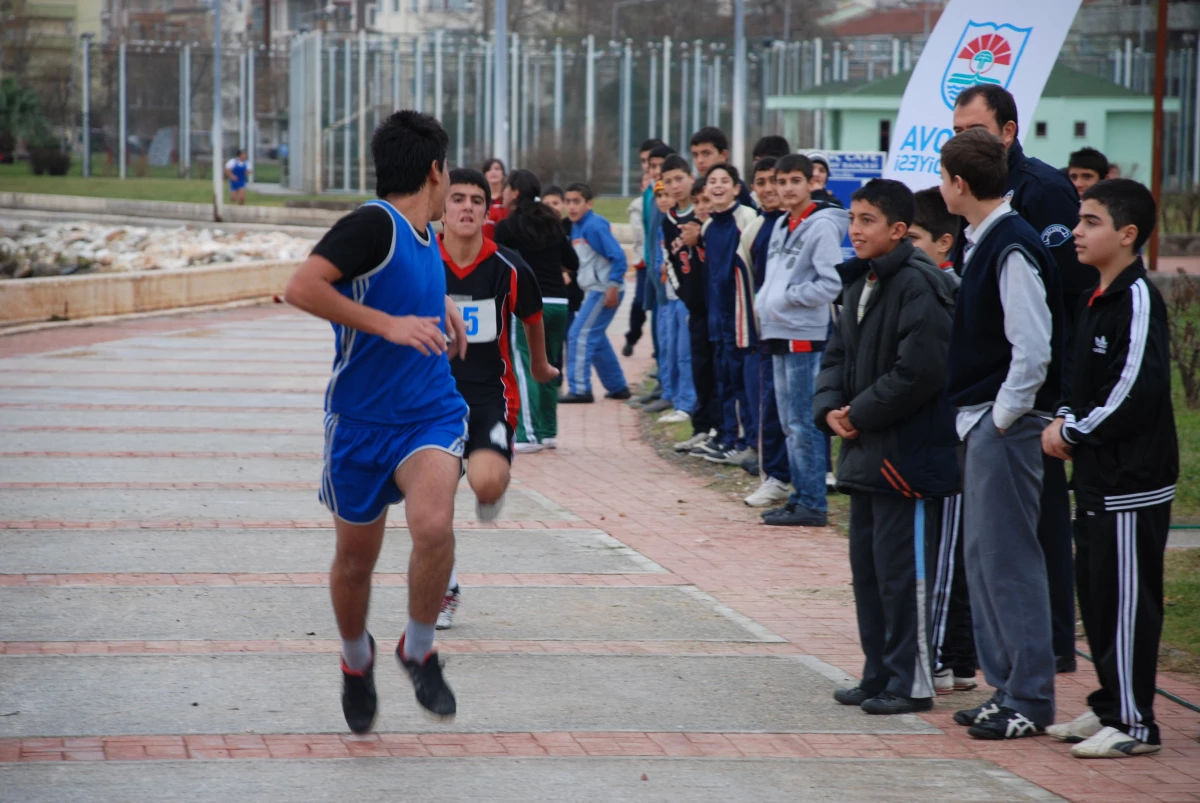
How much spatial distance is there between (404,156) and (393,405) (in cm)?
86

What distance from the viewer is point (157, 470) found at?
10.6 meters

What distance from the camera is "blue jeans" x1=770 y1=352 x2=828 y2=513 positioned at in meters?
9.03

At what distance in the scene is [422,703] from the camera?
202 inches

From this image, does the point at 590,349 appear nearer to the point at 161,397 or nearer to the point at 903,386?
the point at 161,397

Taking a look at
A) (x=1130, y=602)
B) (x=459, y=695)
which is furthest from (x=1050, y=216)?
(x=459, y=695)

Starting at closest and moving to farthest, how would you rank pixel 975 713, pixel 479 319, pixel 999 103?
pixel 975 713
pixel 999 103
pixel 479 319

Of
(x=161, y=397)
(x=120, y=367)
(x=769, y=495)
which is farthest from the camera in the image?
(x=120, y=367)

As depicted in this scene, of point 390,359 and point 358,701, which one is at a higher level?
point 390,359

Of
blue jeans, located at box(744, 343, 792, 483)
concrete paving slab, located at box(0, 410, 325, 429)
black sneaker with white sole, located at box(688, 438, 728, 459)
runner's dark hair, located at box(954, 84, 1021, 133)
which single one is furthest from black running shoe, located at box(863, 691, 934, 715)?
concrete paving slab, located at box(0, 410, 325, 429)

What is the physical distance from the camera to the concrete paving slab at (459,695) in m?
5.31

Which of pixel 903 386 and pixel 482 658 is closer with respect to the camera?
pixel 903 386

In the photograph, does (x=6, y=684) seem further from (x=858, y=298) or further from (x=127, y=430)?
(x=127, y=430)

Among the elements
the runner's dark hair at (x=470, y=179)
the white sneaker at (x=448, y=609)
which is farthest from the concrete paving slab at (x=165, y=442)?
the white sneaker at (x=448, y=609)

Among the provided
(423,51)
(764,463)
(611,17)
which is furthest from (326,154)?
(764,463)
